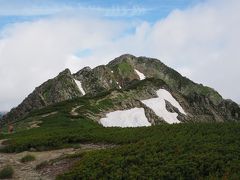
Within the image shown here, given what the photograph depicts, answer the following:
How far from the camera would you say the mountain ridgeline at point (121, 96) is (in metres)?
85.9

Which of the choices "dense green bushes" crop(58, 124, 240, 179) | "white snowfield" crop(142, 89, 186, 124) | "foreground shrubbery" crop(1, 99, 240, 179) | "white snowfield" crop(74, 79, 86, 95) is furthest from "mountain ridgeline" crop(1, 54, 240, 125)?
"dense green bushes" crop(58, 124, 240, 179)

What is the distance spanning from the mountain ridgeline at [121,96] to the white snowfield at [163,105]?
24 cm

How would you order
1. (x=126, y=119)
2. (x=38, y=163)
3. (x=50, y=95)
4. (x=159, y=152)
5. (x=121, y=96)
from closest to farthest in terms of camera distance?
(x=159, y=152), (x=38, y=163), (x=126, y=119), (x=121, y=96), (x=50, y=95)

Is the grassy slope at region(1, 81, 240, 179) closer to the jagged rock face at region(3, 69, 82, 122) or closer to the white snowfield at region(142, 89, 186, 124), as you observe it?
the white snowfield at region(142, 89, 186, 124)

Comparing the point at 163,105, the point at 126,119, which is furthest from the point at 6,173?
the point at 163,105

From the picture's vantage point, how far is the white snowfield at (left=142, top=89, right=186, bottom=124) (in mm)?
87625

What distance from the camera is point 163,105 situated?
93125 mm

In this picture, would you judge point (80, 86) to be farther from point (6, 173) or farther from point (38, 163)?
point (6, 173)

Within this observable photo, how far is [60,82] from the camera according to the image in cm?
10219

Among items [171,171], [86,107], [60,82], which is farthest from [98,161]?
[60,82]

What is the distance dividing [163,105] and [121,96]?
9.96 meters

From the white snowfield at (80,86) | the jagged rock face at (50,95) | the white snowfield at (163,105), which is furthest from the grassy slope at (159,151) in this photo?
the white snowfield at (80,86)

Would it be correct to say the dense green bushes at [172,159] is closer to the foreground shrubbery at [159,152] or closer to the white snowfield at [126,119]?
the foreground shrubbery at [159,152]

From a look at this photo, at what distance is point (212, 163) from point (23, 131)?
1284 inches
